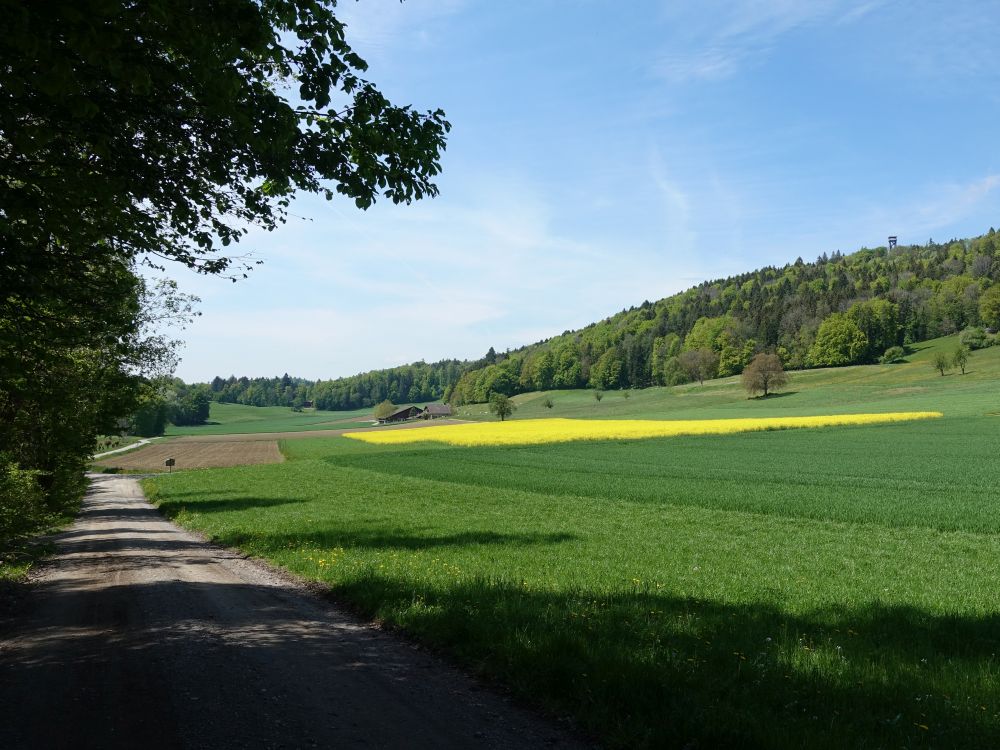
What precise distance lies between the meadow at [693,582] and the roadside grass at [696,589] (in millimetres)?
38

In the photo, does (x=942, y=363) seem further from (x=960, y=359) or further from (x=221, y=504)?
(x=221, y=504)

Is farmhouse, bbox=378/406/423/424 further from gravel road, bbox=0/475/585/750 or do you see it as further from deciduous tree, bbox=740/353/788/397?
gravel road, bbox=0/475/585/750

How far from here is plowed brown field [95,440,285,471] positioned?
7124 centimetres

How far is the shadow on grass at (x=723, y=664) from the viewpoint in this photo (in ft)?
16.9

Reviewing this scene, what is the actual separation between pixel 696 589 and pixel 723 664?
396 centimetres

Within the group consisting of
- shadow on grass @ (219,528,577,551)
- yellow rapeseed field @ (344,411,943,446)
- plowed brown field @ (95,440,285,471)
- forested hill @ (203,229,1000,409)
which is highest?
forested hill @ (203,229,1000,409)

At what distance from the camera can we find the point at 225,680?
6426mm

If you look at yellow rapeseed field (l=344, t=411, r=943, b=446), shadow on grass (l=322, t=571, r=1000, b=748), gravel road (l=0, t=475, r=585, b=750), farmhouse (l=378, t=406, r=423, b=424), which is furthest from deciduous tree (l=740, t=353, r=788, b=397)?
gravel road (l=0, t=475, r=585, b=750)

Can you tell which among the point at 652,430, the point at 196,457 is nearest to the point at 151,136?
the point at 652,430

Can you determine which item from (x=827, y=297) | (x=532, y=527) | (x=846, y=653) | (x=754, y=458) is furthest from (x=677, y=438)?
(x=827, y=297)

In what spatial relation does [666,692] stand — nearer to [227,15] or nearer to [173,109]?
[227,15]

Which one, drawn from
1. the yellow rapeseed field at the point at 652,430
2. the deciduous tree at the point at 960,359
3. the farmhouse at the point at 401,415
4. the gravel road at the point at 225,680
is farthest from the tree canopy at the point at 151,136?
the farmhouse at the point at 401,415

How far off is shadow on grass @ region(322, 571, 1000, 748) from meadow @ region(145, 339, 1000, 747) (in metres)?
0.02

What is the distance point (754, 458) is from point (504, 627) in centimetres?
3719
